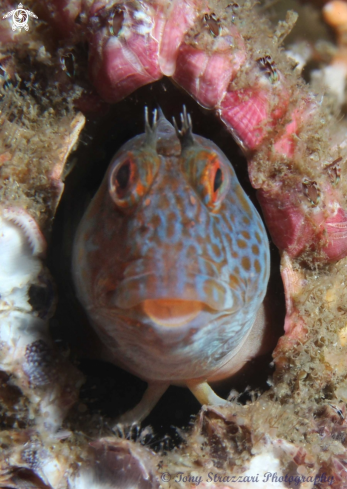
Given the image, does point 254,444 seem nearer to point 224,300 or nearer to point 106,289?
point 224,300

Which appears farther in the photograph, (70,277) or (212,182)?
(70,277)

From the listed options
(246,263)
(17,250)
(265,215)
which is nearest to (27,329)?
(17,250)

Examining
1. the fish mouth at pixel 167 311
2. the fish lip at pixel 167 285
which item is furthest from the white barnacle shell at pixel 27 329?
the fish mouth at pixel 167 311

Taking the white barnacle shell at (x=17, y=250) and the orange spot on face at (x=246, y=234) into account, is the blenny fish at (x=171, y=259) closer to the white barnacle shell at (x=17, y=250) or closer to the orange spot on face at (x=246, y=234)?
the orange spot on face at (x=246, y=234)

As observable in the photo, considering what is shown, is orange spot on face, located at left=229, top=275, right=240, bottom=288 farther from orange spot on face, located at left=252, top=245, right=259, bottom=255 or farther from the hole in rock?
the hole in rock

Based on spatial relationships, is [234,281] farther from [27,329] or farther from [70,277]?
[70,277]

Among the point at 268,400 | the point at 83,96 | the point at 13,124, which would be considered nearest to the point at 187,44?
the point at 83,96
